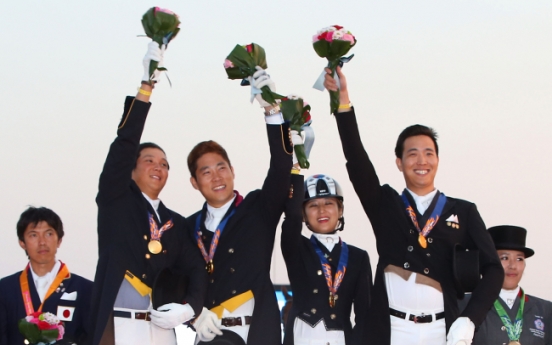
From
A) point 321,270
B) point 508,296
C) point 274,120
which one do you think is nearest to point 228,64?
point 274,120

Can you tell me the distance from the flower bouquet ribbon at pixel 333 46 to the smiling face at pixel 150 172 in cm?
106

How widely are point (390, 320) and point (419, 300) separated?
19 centimetres

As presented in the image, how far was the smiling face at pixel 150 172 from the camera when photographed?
445cm

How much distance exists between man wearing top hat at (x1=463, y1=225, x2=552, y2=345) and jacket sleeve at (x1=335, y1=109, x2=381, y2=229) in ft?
5.29

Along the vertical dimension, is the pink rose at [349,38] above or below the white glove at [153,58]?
above

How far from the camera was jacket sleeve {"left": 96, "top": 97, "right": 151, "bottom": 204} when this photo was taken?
4113 millimetres

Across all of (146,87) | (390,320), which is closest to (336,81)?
(146,87)

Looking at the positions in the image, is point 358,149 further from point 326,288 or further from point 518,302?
point 518,302

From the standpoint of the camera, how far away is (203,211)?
464cm

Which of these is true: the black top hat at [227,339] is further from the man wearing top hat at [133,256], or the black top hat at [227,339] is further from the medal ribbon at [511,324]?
the medal ribbon at [511,324]

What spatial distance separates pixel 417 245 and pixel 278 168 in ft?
2.91

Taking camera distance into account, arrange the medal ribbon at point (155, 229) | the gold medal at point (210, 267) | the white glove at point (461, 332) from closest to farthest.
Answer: the white glove at point (461, 332)
the medal ribbon at point (155, 229)
the gold medal at point (210, 267)

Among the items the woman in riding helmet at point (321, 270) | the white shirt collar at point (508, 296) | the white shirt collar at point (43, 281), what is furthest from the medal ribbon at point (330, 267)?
the white shirt collar at point (43, 281)

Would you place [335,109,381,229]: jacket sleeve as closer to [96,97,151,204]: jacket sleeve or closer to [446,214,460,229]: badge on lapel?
[446,214,460,229]: badge on lapel
